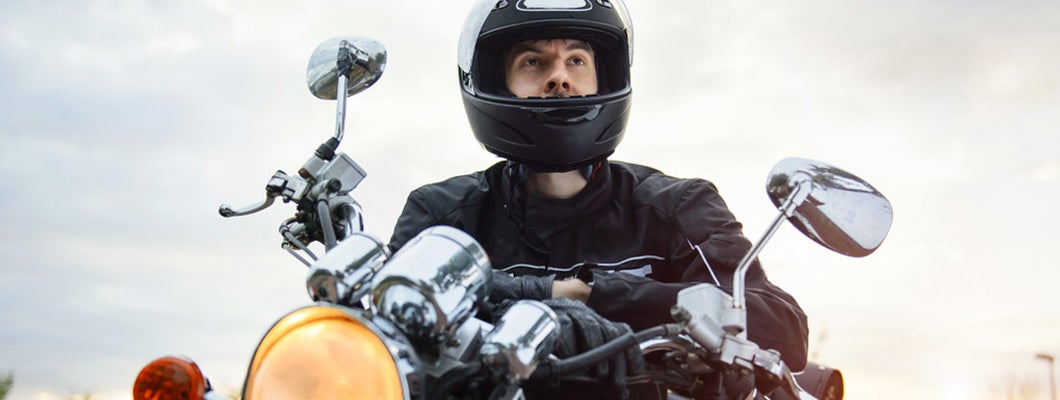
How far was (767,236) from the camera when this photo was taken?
1672 millimetres

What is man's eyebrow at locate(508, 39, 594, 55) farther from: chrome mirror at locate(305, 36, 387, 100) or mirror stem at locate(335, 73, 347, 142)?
mirror stem at locate(335, 73, 347, 142)

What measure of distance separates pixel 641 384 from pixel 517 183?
132 cm

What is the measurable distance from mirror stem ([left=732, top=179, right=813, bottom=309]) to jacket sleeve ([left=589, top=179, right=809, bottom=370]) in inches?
15.1

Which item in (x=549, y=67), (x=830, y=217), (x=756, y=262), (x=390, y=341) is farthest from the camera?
(x=549, y=67)

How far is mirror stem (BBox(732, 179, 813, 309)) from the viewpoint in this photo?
1629 mm

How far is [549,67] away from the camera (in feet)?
9.35

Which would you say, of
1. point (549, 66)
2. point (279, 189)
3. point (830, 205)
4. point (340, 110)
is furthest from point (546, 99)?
point (830, 205)

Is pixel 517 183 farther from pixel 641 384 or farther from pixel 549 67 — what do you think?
pixel 641 384

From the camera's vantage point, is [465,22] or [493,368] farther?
[465,22]

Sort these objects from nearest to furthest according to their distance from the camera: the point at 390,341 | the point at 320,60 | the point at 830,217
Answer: the point at 390,341 → the point at 830,217 → the point at 320,60

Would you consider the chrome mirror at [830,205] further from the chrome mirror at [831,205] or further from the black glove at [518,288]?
the black glove at [518,288]

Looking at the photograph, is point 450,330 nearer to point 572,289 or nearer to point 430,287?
point 430,287

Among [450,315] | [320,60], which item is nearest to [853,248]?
[450,315]

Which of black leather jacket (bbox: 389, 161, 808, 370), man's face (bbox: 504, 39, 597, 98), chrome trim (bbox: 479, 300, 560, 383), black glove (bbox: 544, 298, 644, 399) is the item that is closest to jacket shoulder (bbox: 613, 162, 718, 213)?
black leather jacket (bbox: 389, 161, 808, 370)
